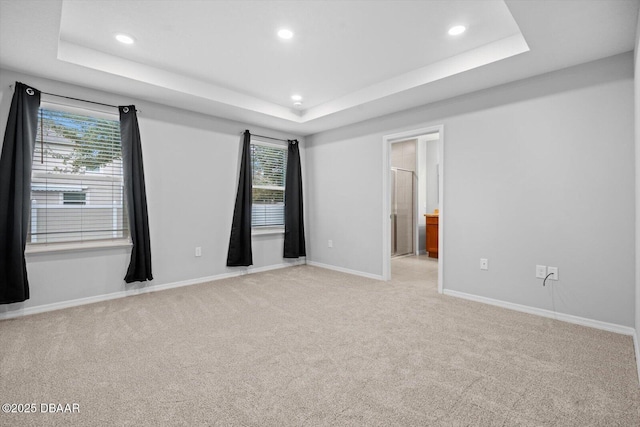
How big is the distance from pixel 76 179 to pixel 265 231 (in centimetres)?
251

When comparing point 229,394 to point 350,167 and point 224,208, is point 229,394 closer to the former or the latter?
point 224,208

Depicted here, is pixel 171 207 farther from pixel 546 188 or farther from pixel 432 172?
pixel 432 172

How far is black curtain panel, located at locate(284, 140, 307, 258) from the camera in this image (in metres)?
5.16

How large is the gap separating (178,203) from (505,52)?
12.8 feet

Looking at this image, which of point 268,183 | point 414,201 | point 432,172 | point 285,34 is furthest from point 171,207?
point 432,172

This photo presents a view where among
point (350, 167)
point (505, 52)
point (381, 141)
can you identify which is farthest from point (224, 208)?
point (505, 52)

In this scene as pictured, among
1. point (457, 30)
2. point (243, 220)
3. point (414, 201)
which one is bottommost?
point (243, 220)

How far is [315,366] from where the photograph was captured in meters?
2.00

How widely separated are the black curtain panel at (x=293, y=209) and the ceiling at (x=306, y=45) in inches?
58.5

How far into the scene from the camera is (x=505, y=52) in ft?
8.65

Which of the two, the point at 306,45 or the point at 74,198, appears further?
the point at 74,198

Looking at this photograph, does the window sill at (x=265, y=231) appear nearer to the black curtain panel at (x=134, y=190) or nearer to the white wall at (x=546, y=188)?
the black curtain panel at (x=134, y=190)

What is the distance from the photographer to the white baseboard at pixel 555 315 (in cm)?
253

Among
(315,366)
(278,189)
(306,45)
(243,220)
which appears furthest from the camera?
(278,189)
